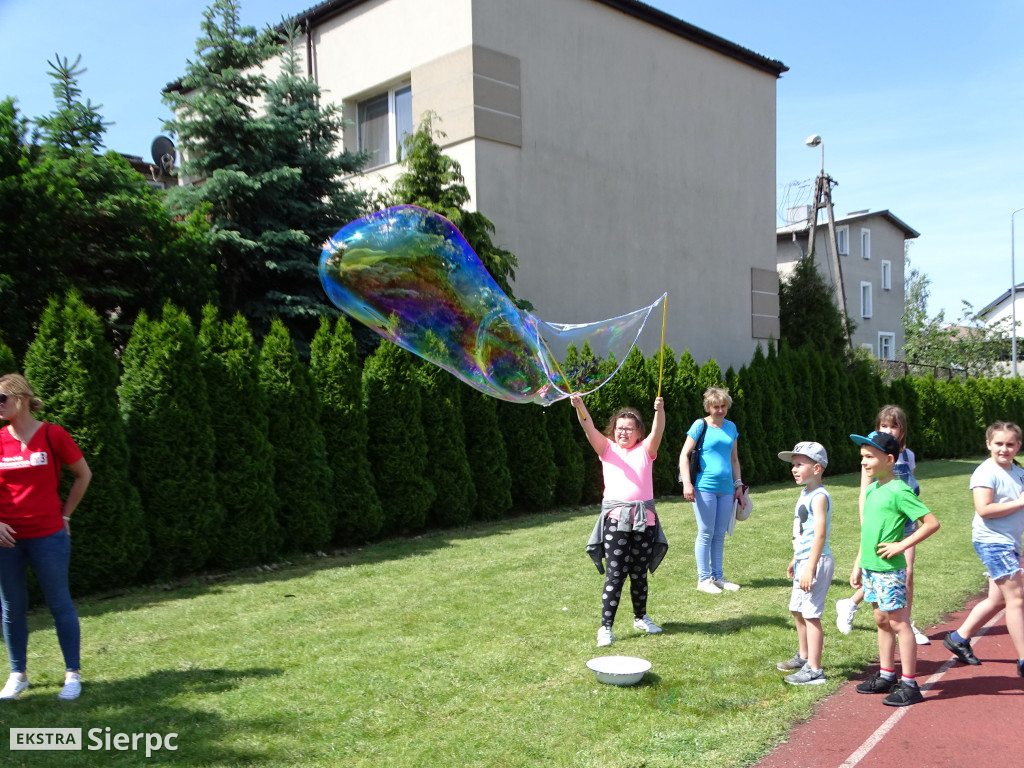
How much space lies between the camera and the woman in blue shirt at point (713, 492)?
24.2ft

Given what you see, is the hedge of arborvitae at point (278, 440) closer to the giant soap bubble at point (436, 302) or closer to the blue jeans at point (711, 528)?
the giant soap bubble at point (436, 302)

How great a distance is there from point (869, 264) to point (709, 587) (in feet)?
129

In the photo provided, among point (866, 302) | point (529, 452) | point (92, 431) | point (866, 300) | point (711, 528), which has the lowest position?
point (711, 528)

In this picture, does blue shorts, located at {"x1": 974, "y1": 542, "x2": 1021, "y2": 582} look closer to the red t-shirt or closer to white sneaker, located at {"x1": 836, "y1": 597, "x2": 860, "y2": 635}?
white sneaker, located at {"x1": 836, "y1": 597, "x2": 860, "y2": 635}

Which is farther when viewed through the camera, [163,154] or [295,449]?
[163,154]

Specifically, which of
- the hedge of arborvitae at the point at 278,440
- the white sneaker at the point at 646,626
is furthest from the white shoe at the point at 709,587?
the hedge of arborvitae at the point at 278,440

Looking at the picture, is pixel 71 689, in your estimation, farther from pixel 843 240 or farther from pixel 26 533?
pixel 843 240

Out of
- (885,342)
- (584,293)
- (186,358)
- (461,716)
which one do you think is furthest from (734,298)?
(885,342)

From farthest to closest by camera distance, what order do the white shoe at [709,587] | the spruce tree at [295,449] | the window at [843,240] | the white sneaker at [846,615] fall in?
1. the window at [843,240]
2. the spruce tree at [295,449]
3. the white shoe at [709,587]
4. the white sneaker at [846,615]

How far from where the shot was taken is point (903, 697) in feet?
14.9

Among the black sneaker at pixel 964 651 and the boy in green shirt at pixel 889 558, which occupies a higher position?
the boy in green shirt at pixel 889 558

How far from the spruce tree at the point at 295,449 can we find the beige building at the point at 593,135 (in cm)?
579

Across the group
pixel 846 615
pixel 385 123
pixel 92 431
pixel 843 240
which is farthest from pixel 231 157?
pixel 843 240

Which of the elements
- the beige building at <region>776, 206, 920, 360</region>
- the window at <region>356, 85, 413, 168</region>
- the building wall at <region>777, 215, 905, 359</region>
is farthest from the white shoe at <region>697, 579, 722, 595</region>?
the building wall at <region>777, 215, 905, 359</region>
